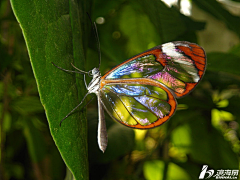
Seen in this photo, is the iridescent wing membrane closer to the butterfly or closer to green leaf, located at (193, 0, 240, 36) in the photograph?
the butterfly

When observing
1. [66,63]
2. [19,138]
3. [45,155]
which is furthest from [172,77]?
[19,138]

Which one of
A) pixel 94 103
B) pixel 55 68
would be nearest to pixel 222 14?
pixel 55 68

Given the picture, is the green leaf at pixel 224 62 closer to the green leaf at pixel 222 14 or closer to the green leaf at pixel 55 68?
the green leaf at pixel 222 14

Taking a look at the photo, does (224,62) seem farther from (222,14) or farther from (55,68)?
(55,68)

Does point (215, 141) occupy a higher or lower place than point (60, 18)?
lower

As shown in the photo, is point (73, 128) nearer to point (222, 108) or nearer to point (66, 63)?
point (66, 63)

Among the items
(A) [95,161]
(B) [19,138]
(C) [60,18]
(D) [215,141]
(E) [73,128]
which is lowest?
(D) [215,141]

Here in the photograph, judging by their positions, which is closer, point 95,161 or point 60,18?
point 60,18

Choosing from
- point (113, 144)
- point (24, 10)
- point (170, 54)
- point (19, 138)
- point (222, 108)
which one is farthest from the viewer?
point (19, 138)
